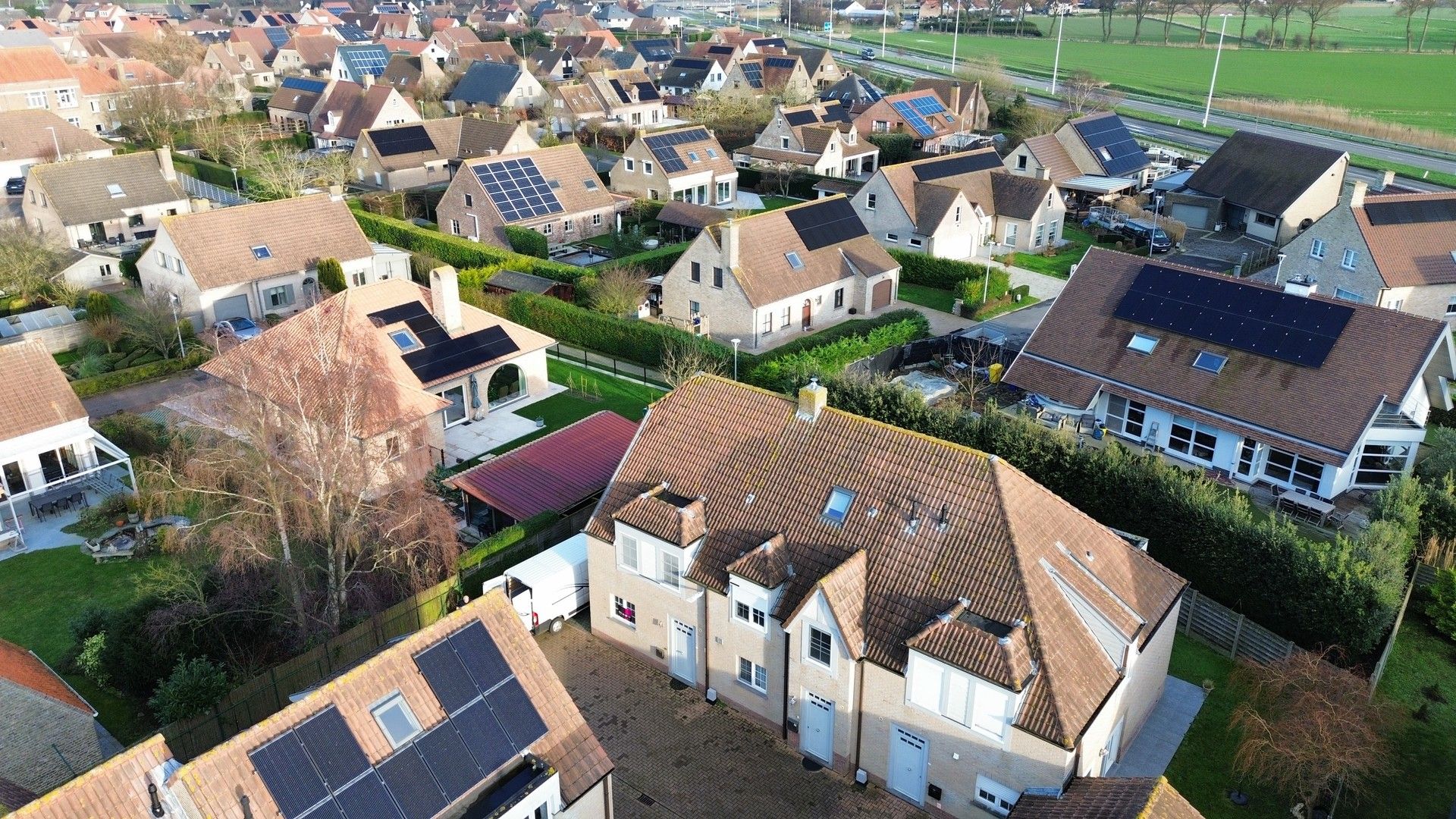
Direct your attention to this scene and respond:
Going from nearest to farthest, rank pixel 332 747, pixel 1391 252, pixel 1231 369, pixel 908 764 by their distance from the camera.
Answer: pixel 332 747 → pixel 908 764 → pixel 1231 369 → pixel 1391 252

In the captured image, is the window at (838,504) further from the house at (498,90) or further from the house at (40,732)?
the house at (498,90)

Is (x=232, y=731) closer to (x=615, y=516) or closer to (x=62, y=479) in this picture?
(x=615, y=516)

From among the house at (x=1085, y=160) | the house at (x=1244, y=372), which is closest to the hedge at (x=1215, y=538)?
the house at (x=1244, y=372)

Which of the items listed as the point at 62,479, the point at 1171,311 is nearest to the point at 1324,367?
the point at 1171,311

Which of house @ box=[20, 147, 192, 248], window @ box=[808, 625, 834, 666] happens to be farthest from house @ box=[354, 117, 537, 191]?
window @ box=[808, 625, 834, 666]

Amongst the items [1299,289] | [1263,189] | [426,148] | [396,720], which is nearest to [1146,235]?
[1263,189]

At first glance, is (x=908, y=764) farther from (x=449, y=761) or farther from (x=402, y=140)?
(x=402, y=140)

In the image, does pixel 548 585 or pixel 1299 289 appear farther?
pixel 1299 289
